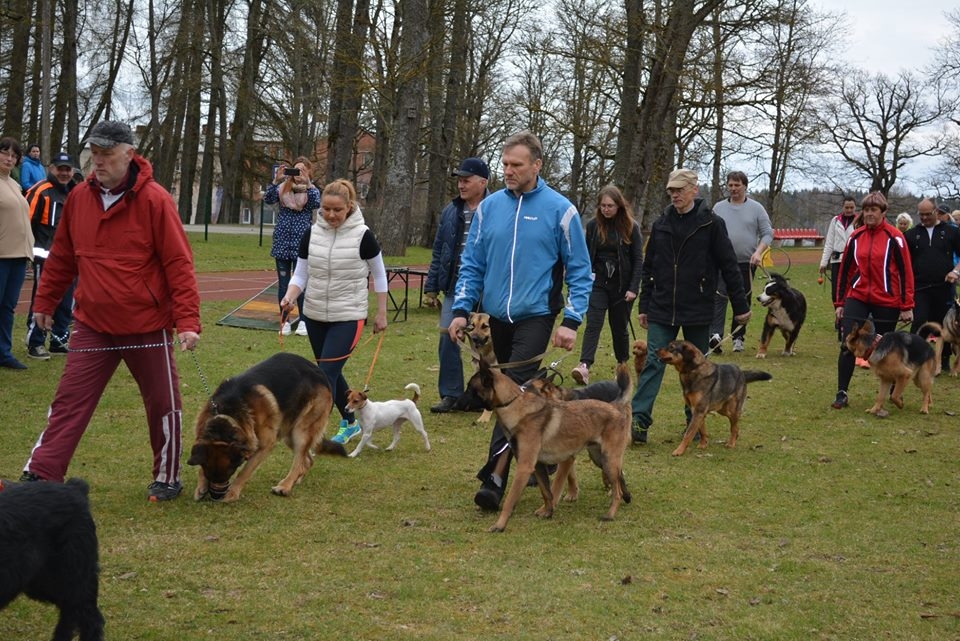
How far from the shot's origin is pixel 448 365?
9.17 m

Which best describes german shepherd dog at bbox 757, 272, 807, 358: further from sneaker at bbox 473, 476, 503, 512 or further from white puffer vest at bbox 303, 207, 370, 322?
sneaker at bbox 473, 476, 503, 512

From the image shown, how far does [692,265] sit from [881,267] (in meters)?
2.83

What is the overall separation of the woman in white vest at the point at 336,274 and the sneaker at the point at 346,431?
0.82 metres

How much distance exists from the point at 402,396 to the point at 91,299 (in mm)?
4716

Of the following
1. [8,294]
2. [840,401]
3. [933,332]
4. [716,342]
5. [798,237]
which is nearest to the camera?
[8,294]

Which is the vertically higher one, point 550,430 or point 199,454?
point 550,430

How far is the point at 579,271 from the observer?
5.84 metres

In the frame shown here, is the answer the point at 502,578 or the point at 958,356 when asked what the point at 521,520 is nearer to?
the point at 502,578

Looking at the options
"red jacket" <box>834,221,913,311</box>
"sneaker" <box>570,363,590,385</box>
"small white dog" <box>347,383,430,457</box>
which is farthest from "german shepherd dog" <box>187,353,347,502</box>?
"red jacket" <box>834,221,913,311</box>

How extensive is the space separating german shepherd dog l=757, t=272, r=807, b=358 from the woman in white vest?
830cm

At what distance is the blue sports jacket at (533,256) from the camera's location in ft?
19.0

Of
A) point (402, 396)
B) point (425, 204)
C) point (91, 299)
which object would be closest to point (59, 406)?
point (91, 299)

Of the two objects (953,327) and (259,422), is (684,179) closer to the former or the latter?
(259,422)

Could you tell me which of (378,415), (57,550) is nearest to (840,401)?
(378,415)
